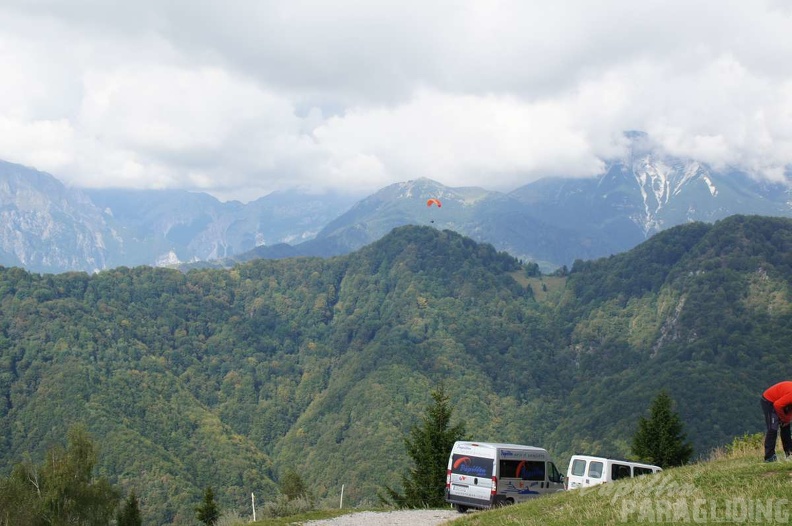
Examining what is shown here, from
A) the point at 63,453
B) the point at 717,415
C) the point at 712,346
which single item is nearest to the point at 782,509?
the point at 63,453

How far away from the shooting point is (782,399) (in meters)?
16.0

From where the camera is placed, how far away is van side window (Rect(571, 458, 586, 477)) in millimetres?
25734

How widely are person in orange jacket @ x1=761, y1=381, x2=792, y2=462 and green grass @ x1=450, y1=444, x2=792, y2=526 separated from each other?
67cm

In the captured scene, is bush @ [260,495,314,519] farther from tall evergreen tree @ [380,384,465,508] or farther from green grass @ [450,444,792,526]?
tall evergreen tree @ [380,384,465,508]

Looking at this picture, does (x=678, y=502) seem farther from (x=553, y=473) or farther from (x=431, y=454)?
(x=431, y=454)

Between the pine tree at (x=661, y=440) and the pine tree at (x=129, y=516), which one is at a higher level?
the pine tree at (x=661, y=440)

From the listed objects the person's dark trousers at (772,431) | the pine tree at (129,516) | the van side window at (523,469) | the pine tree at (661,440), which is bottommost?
the pine tree at (129,516)

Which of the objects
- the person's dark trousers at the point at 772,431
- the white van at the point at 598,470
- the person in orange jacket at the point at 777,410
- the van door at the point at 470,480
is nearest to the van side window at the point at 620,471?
the white van at the point at 598,470

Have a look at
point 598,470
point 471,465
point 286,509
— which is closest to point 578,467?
point 598,470

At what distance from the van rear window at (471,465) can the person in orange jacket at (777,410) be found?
35.1 feet

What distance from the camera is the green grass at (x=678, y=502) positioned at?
13.8 m

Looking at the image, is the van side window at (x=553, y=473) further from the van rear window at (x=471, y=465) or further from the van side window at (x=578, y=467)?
the van rear window at (x=471, y=465)

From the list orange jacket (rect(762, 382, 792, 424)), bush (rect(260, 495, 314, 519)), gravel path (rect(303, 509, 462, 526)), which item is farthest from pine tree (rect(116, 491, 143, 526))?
orange jacket (rect(762, 382, 792, 424))

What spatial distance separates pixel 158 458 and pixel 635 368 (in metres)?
129
